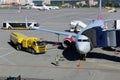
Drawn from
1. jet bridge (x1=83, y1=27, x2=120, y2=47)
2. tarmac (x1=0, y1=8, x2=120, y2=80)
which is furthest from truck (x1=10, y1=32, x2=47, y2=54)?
jet bridge (x1=83, y1=27, x2=120, y2=47)

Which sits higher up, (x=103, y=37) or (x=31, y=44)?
(x=103, y=37)

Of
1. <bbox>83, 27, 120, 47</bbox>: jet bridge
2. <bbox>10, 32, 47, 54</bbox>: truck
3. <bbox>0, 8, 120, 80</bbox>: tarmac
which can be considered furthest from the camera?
<bbox>10, 32, 47, 54</bbox>: truck

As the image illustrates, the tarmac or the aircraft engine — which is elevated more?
the aircraft engine

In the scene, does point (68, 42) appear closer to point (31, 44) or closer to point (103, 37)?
point (31, 44)

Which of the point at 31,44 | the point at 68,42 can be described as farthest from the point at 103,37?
the point at 31,44

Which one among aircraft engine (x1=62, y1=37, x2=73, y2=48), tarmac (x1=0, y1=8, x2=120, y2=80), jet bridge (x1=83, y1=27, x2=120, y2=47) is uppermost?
jet bridge (x1=83, y1=27, x2=120, y2=47)

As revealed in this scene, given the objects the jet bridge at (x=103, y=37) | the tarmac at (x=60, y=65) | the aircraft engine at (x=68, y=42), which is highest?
the jet bridge at (x=103, y=37)

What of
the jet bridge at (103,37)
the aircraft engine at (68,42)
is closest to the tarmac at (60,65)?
the aircraft engine at (68,42)

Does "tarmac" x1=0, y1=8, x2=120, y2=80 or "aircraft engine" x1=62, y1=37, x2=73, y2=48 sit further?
"aircraft engine" x1=62, y1=37, x2=73, y2=48

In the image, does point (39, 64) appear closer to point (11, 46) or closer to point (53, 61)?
point (53, 61)

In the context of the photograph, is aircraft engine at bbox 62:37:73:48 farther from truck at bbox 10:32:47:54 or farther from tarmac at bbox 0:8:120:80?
truck at bbox 10:32:47:54

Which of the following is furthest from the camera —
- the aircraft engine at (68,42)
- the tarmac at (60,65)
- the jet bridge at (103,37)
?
the aircraft engine at (68,42)

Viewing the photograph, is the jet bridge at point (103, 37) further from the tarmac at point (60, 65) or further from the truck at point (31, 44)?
the truck at point (31, 44)

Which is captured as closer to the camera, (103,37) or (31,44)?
(103,37)
